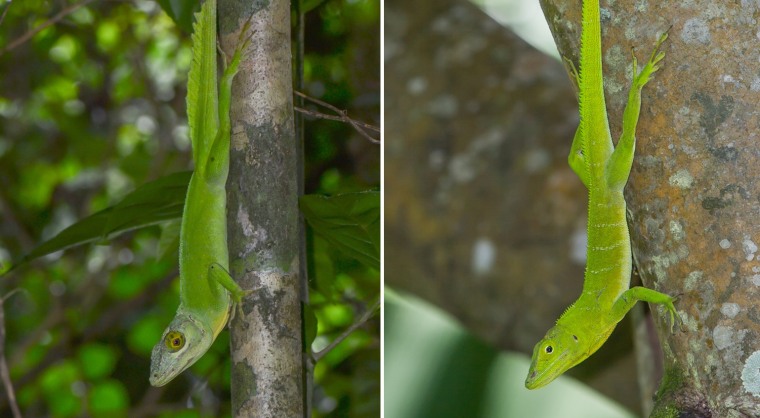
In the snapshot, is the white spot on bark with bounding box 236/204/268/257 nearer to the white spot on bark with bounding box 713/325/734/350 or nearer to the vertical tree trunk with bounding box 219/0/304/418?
the vertical tree trunk with bounding box 219/0/304/418

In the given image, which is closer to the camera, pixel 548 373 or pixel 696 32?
pixel 696 32

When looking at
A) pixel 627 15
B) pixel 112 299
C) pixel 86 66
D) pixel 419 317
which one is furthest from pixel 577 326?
pixel 86 66

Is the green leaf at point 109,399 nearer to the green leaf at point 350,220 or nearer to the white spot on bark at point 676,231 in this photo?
the green leaf at point 350,220

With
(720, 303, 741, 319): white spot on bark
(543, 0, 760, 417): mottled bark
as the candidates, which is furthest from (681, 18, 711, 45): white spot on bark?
(720, 303, 741, 319): white spot on bark

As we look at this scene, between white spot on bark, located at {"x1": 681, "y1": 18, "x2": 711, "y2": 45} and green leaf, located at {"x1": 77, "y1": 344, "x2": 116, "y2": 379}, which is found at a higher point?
white spot on bark, located at {"x1": 681, "y1": 18, "x2": 711, "y2": 45}

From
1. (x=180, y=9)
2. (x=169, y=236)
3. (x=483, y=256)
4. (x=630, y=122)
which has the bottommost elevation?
(x=483, y=256)

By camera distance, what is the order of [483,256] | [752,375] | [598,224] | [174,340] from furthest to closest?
[483,256] → [174,340] → [598,224] → [752,375]

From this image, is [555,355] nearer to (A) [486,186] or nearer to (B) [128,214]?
(B) [128,214]


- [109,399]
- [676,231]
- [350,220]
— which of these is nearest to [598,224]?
[676,231]

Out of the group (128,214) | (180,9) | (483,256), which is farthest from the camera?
(483,256)
